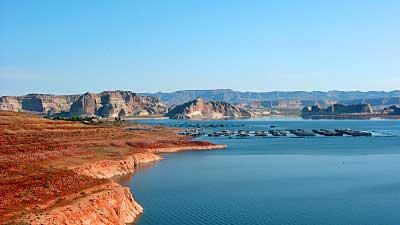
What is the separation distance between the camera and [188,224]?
29125 millimetres

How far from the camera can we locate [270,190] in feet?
135

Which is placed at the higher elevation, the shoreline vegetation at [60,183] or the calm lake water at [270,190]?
the shoreline vegetation at [60,183]

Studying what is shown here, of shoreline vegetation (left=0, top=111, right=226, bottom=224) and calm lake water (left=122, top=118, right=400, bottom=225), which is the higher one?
shoreline vegetation (left=0, top=111, right=226, bottom=224)

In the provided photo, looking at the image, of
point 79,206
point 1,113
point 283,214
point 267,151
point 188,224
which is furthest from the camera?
point 1,113

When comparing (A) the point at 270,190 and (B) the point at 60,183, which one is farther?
(A) the point at 270,190

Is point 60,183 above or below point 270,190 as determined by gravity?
above

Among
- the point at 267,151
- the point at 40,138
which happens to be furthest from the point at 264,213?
the point at 267,151

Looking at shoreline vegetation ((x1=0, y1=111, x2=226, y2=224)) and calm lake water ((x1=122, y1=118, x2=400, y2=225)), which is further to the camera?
calm lake water ((x1=122, y1=118, x2=400, y2=225))

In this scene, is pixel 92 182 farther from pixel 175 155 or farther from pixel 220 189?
pixel 175 155

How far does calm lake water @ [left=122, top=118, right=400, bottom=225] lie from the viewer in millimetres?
31156

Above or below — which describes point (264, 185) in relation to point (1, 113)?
below

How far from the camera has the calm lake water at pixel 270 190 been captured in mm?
31156

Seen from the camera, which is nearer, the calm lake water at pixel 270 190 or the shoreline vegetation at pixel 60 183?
the shoreline vegetation at pixel 60 183

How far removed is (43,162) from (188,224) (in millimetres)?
17327
